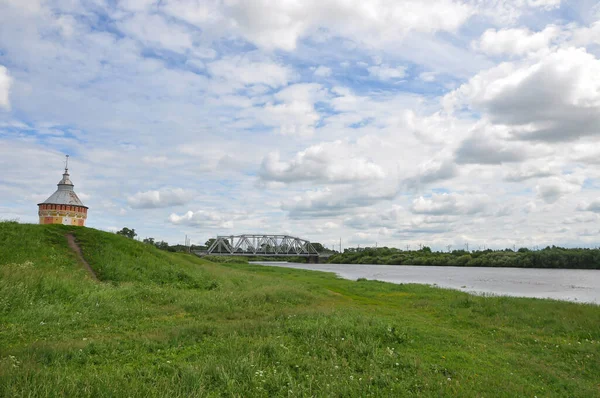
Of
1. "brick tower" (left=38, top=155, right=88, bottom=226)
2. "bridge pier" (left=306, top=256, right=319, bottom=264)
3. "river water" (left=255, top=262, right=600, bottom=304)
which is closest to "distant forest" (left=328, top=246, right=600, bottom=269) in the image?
"river water" (left=255, top=262, right=600, bottom=304)

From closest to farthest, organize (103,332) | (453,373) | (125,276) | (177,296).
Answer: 1. (453,373)
2. (103,332)
3. (177,296)
4. (125,276)

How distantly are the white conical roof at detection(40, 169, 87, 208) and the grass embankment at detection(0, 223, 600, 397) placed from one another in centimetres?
3225

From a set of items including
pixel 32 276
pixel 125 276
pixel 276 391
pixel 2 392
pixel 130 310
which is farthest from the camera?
pixel 125 276

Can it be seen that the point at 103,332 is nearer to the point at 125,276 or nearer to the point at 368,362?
the point at 368,362

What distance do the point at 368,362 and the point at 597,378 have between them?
5.61 meters

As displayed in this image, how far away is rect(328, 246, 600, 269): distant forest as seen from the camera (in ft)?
281

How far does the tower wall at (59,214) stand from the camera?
163ft

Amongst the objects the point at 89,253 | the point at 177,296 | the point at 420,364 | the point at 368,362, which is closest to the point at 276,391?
the point at 368,362

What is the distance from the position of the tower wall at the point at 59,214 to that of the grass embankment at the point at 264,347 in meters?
31.2

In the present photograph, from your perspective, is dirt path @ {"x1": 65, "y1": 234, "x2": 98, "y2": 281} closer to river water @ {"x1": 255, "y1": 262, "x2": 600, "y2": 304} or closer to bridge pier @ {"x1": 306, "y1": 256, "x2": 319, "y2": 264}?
river water @ {"x1": 255, "y1": 262, "x2": 600, "y2": 304}

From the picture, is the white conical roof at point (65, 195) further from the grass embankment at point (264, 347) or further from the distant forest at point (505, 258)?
the distant forest at point (505, 258)

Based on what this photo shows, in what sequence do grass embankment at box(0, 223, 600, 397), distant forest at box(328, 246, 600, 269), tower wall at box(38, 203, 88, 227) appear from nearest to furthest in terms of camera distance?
grass embankment at box(0, 223, 600, 397), tower wall at box(38, 203, 88, 227), distant forest at box(328, 246, 600, 269)

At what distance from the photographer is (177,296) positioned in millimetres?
20797

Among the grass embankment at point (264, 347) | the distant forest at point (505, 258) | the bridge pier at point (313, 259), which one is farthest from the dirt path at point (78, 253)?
the bridge pier at point (313, 259)
